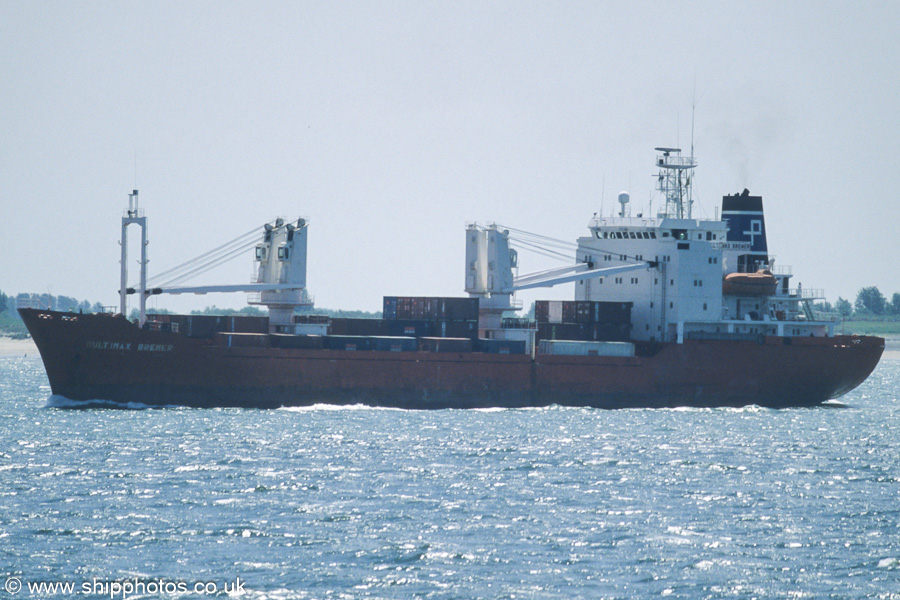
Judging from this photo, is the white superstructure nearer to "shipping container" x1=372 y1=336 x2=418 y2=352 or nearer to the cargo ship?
the cargo ship

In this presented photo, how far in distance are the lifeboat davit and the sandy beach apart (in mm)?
108256

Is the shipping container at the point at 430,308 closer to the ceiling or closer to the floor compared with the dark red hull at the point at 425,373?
closer to the ceiling

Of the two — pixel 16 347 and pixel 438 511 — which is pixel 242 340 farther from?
pixel 16 347

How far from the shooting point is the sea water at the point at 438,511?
18.4m

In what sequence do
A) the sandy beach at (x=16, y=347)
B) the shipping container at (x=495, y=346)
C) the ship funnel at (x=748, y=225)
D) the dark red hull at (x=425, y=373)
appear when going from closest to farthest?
the dark red hull at (x=425, y=373), the shipping container at (x=495, y=346), the ship funnel at (x=748, y=225), the sandy beach at (x=16, y=347)

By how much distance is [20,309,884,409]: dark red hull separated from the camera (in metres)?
41.1

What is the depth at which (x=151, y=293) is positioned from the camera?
144 ft

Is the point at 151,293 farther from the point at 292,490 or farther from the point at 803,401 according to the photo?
the point at 803,401

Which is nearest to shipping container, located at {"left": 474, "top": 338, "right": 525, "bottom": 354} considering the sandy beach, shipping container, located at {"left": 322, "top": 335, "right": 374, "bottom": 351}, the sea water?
shipping container, located at {"left": 322, "top": 335, "right": 374, "bottom": 351}

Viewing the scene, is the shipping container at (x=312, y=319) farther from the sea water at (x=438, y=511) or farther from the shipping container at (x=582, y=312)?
the shipping container at (x=582, y=312)

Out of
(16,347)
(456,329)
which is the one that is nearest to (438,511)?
(456,329)

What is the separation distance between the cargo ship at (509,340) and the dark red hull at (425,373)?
6cm

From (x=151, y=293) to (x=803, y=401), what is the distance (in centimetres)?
2901

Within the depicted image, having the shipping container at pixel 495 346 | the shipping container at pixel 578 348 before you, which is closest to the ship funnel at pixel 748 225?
the shipping container at pixel 578 348
